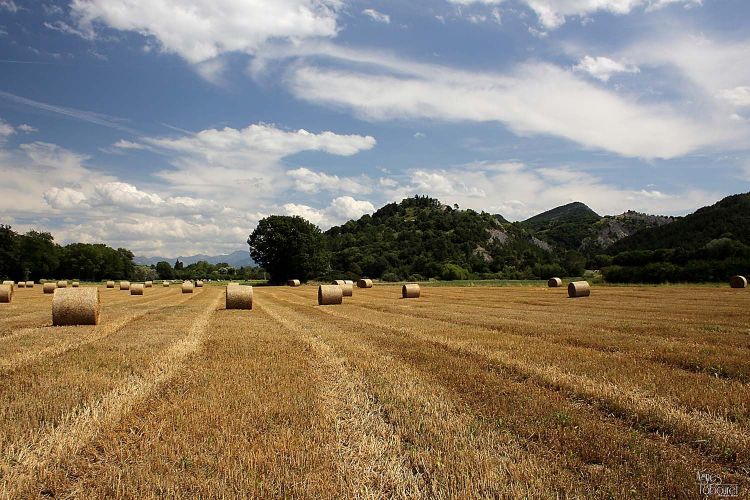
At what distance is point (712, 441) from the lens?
5145mm

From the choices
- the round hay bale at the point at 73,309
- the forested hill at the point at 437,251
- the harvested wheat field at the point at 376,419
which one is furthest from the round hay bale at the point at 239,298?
the forested hill at the point at 437,251

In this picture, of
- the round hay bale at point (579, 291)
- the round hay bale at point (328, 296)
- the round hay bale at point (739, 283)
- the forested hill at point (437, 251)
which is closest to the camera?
the round hay bale at point (328, 296)

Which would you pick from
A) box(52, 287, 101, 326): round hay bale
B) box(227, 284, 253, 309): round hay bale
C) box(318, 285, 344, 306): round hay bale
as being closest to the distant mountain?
box(318, 285, 344, 306): round hay bale

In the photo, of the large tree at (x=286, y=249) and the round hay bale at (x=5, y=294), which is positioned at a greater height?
the large tree at (x=286, y=249)

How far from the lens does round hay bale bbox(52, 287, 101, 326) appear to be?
1659 centimetres

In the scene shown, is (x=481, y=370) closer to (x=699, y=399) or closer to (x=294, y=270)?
(x=699, y=399)

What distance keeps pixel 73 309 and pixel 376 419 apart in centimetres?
1519

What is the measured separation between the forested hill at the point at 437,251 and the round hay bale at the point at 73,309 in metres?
91.5

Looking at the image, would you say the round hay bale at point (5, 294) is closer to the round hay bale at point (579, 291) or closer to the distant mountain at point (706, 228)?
the round hay bale at point (579, 291)

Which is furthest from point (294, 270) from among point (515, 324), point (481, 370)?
point (481, 370)

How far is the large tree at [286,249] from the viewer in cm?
8444

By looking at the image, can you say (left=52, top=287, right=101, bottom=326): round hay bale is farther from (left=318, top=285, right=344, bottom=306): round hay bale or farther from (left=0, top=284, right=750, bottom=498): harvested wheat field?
(left=318, top=285, right=344, bottom=306): round hay bale

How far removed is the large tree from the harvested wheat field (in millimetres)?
73485

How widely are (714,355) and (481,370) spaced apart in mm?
5129
